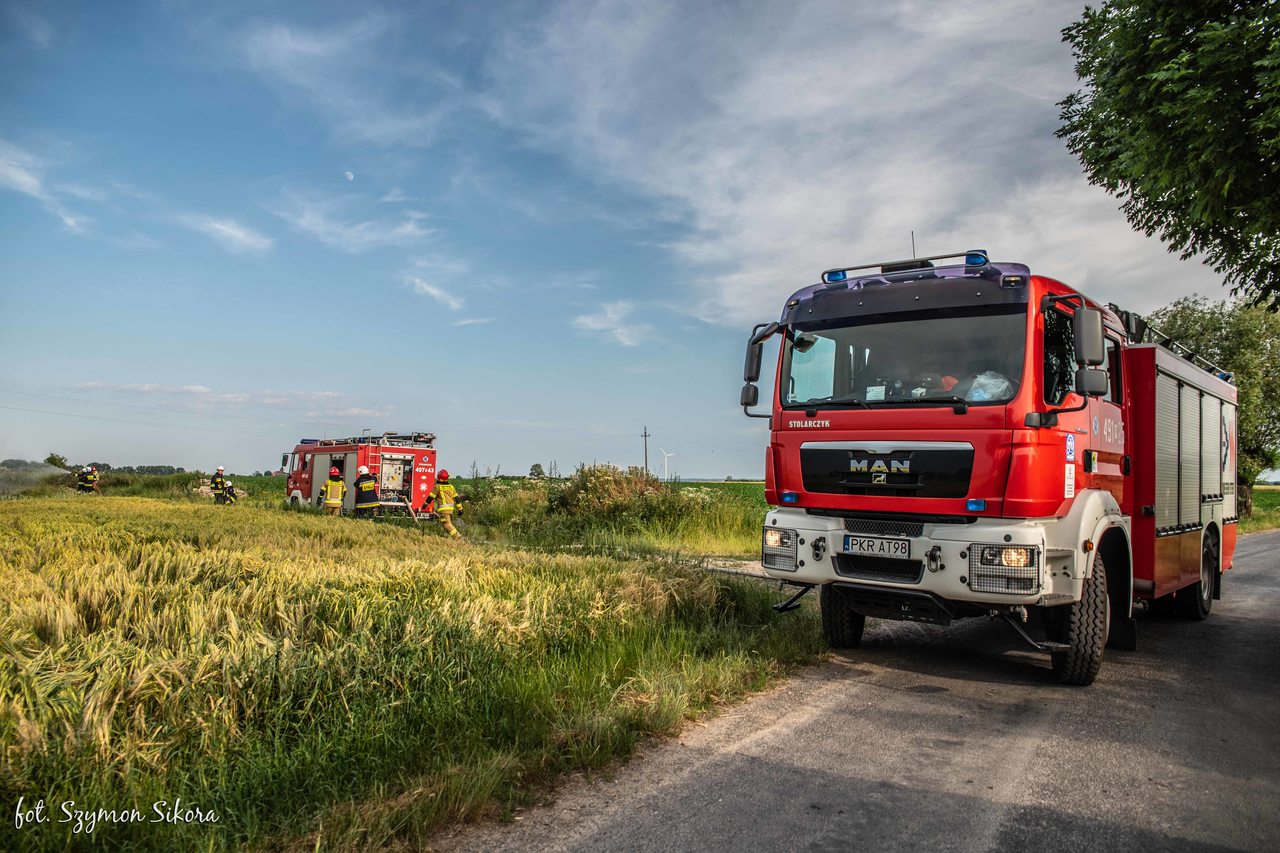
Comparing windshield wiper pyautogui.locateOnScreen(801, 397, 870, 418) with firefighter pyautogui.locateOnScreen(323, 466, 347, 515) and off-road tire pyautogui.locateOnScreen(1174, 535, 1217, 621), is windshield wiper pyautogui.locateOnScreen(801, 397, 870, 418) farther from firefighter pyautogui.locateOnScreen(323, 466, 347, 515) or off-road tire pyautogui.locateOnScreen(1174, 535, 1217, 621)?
firefighter pyautogui.locateOnScreen(323, 466, 347, 515)

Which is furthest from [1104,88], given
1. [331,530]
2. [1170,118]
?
[331,530]

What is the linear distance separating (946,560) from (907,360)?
1595 mm

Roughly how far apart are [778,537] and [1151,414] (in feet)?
12.2

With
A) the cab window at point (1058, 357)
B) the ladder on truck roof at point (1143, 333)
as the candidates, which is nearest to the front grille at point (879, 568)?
the cab window at point (1058, 357)

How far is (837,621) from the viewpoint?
710cm

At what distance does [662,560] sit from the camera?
881 cm

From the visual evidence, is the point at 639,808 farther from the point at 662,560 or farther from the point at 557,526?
the point at 557,526

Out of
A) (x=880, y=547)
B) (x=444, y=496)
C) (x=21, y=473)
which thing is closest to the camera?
(x=880, y=547)

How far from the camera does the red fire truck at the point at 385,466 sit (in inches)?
995

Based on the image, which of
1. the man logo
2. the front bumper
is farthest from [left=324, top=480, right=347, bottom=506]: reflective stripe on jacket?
the man logo

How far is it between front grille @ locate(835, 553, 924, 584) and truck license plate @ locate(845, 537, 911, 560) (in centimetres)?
6

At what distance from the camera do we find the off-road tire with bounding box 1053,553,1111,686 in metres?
5.91

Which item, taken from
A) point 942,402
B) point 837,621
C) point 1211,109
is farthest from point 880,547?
point 1211,109

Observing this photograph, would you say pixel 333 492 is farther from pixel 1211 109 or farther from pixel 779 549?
pixel 1211 109
